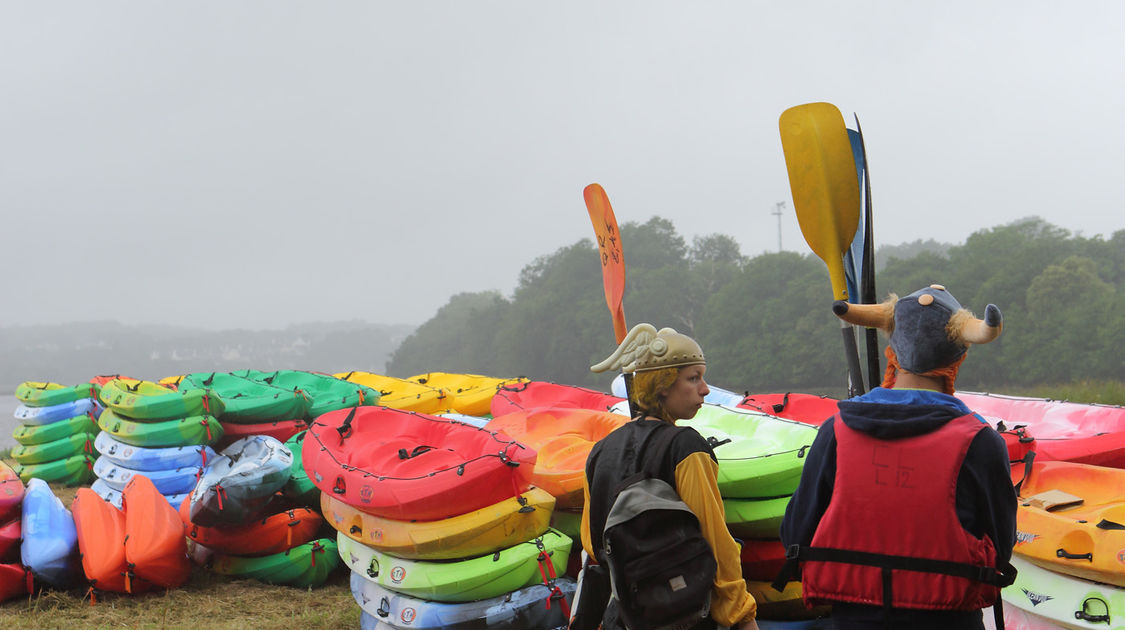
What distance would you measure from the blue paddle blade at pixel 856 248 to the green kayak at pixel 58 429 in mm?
8661

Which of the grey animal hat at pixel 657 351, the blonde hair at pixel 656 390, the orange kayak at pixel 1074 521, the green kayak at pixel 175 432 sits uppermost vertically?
the grey animal hat at pixel 657 351

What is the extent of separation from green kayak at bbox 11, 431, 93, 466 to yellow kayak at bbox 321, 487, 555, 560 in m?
6.91

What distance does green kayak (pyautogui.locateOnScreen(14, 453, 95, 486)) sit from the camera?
8.86 meters

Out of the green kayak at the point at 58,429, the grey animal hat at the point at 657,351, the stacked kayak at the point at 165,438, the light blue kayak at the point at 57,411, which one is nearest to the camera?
the grey animal hat at the point at 657,351

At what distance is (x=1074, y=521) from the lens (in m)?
2.86

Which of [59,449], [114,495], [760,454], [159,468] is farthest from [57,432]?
[760,454]

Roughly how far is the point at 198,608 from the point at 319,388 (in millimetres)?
3459

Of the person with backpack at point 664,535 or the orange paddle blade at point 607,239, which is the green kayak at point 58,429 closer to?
the orange paddle blade at point 607,239

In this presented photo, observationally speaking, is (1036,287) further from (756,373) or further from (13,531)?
(13,531)

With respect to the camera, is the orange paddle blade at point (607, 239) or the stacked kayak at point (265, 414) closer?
the orange paddle blade at point (607, 239)

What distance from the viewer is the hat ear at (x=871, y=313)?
199cm

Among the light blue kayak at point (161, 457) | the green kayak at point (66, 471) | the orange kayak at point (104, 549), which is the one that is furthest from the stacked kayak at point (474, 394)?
the green kayak at point (66, 471)

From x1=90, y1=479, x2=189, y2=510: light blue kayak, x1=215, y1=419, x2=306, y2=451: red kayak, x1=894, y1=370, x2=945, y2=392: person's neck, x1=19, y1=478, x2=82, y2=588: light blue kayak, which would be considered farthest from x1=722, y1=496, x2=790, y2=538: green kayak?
x1=90, y1=479, x2=189, y2=510: light blue kayak

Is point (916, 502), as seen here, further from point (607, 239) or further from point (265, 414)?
point (265, 414)
